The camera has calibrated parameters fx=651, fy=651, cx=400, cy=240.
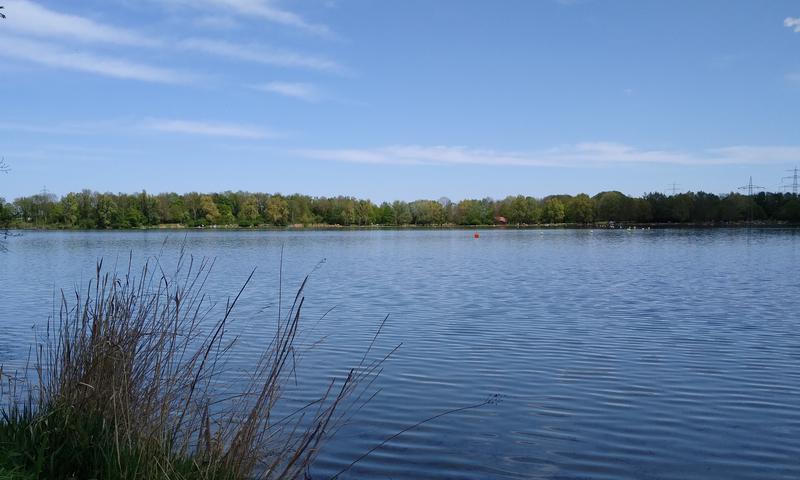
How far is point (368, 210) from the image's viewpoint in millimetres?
185500

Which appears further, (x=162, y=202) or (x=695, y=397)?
(x=162, y=202)

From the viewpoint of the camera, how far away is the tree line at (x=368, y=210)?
143 m

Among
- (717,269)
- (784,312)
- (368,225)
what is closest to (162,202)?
(368,225)

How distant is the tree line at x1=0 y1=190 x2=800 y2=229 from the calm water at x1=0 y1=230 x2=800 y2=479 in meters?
129

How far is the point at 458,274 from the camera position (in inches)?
1233

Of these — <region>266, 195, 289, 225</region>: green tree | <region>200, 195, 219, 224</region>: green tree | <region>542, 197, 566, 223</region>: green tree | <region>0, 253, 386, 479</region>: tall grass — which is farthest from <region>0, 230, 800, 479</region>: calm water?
<region>542, 197, 566, 223</region>: green tree

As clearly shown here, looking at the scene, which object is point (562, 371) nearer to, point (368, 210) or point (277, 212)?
point (277, 212)

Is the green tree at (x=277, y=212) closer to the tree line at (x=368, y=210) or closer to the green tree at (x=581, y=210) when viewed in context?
the tree line at (x=368, y=210)

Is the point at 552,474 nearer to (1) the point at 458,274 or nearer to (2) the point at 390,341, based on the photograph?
(2) the point at 390,341

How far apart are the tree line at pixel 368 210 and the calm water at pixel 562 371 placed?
12903 cm

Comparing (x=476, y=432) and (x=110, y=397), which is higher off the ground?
(x=110, y=397)

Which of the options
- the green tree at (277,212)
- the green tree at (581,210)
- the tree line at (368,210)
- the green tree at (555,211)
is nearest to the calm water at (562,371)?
the tree line at (368,210)

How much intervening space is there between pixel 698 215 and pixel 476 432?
544 ft

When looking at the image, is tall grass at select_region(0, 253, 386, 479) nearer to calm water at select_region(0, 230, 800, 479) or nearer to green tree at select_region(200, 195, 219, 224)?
calm water at select_region(0, 230, 800, 479)
